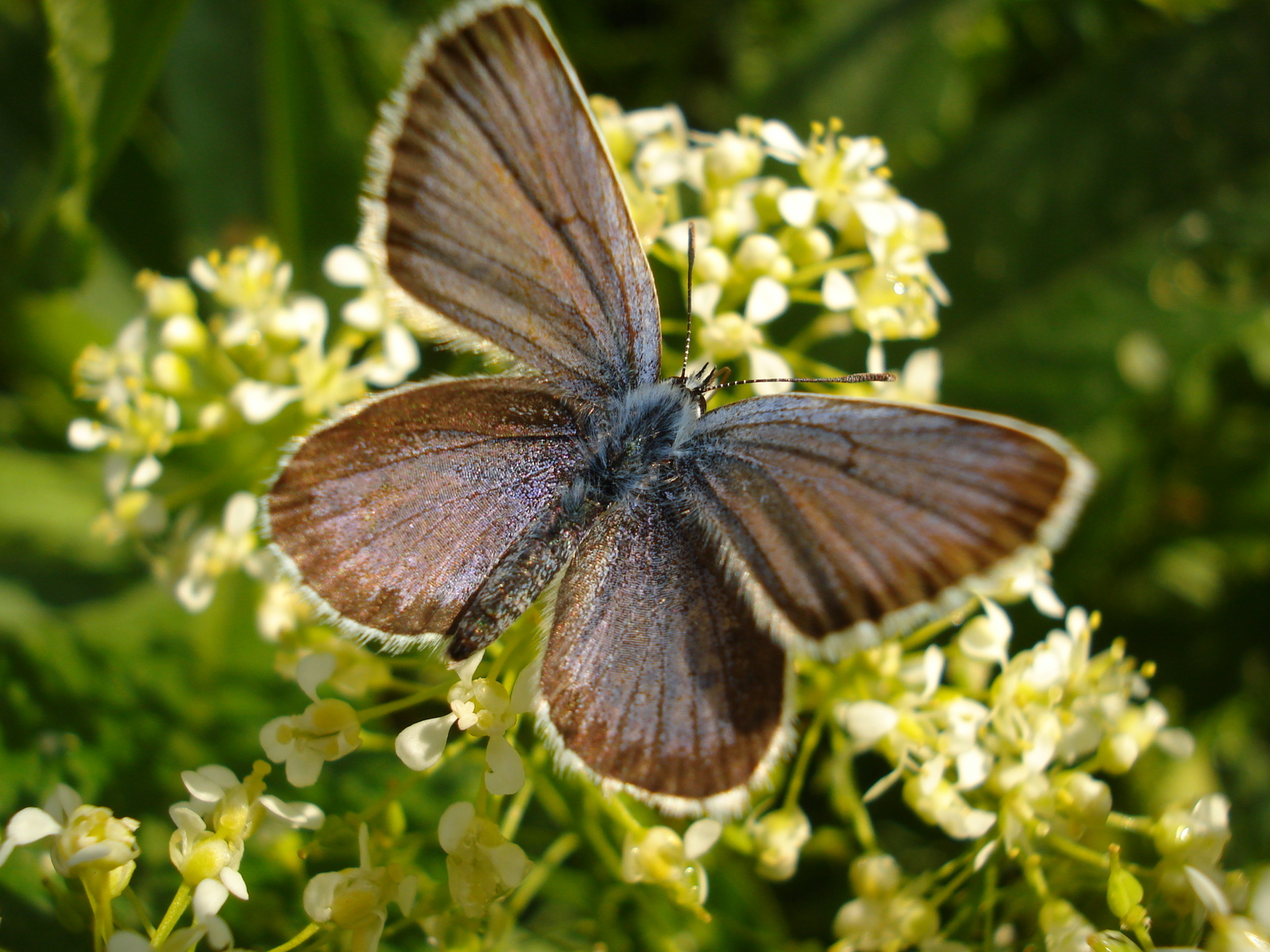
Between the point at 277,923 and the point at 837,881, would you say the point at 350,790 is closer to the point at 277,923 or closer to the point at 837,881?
the point at 277,923

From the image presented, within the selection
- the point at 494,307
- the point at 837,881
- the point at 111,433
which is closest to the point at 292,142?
the point at 111,433

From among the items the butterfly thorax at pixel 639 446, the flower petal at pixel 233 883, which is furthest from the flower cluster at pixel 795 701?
the butterfly thorax at pixel 639 446

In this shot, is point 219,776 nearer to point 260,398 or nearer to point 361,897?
point 361,897

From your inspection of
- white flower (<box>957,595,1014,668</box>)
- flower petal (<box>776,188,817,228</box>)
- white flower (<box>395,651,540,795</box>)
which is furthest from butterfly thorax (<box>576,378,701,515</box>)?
white flower (<box>957,595,1014,668</box>)

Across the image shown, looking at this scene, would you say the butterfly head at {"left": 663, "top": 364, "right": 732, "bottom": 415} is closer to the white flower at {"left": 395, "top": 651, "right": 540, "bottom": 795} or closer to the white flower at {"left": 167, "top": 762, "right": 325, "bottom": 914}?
the white flower at {"left": 395, "top": 651, "right": 540, "bottom": 795}

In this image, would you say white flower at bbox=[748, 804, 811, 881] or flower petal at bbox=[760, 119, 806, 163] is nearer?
white flower at bbox=[748, 804, 811, 881]

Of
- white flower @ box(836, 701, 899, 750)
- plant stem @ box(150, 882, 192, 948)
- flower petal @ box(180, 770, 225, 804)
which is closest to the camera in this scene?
plant stem @ box(150, 882, 192, 948)

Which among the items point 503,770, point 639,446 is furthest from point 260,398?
point 503,770
